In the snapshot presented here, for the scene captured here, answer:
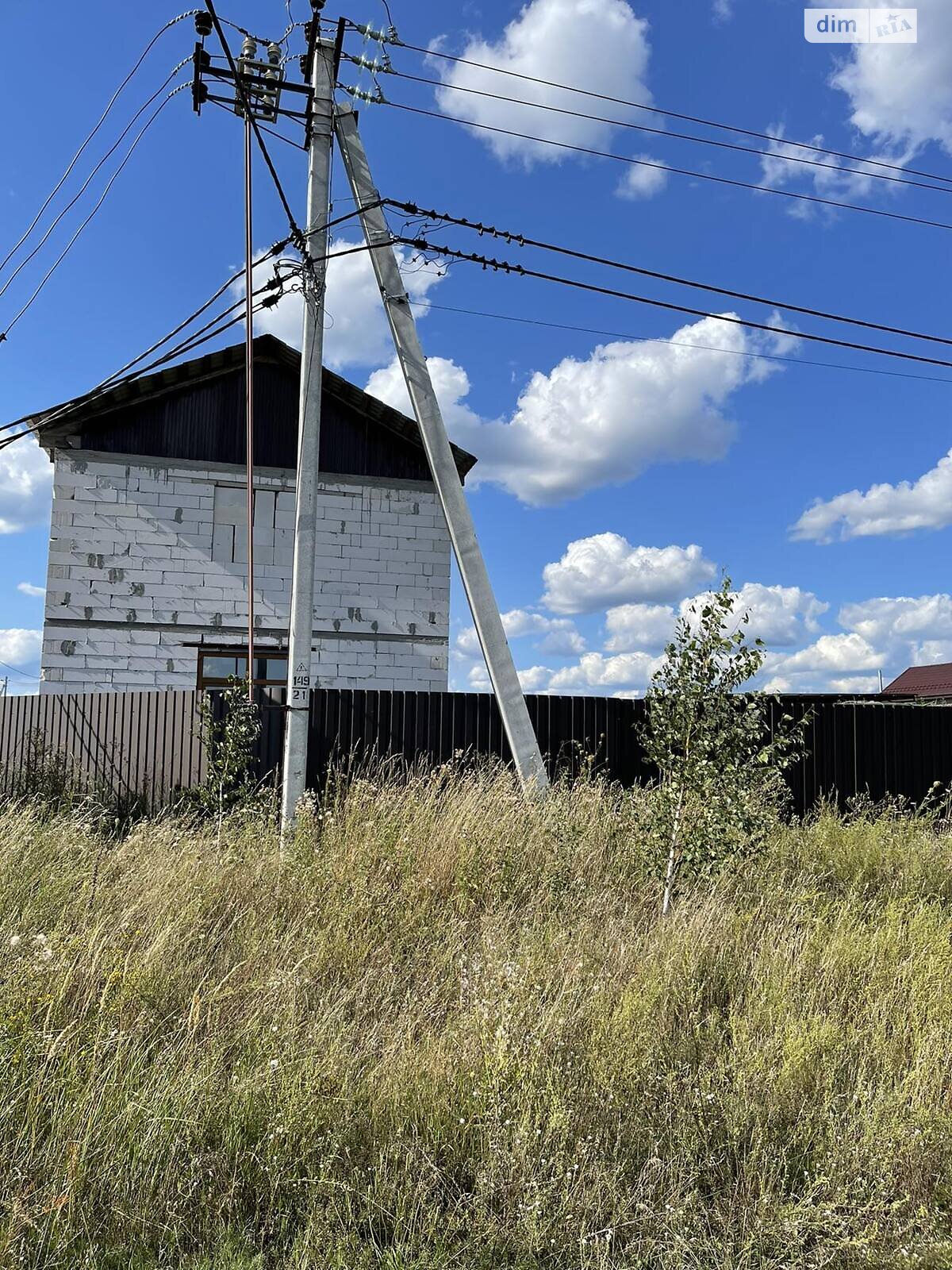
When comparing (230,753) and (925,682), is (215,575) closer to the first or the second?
(230,753)

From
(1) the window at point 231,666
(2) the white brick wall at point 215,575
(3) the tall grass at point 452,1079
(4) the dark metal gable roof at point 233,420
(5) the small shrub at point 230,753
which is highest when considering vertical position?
(4) the dark metal gable roof at point 233,420

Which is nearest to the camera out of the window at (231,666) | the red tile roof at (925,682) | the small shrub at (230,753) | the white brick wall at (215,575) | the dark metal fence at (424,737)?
the small shrub at (230,753)

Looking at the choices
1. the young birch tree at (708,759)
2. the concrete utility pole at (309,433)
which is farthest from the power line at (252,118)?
the young birch tree at (708,759)

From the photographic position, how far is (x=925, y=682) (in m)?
41.9

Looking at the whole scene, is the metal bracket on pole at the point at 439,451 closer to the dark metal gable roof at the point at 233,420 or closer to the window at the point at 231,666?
the dark metal gable roof at the point at 233,420

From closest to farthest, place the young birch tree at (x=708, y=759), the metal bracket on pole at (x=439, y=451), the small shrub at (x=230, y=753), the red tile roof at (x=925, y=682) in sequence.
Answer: the young birch tree at (x=708, y=759) < the metal bracket on pole at (x=439, y=451) < the small shrub at (x=230, y=753) < the red tile roof at (x=925, y=682)

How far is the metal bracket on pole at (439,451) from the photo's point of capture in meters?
9.33

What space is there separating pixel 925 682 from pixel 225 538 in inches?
1400

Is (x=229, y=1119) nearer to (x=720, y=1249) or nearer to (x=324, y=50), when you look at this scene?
(x=720, y=1249)

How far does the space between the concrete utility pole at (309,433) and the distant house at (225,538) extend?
329 inches

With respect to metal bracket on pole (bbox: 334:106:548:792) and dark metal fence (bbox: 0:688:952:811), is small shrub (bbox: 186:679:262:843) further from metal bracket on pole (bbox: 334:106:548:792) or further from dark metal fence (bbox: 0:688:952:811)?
metal bracket on pole (bbox: 334:106:548:792)

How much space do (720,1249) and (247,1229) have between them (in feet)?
5.35

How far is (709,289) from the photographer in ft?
37.3

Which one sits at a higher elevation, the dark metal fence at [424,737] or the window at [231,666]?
the window at [231,666]
